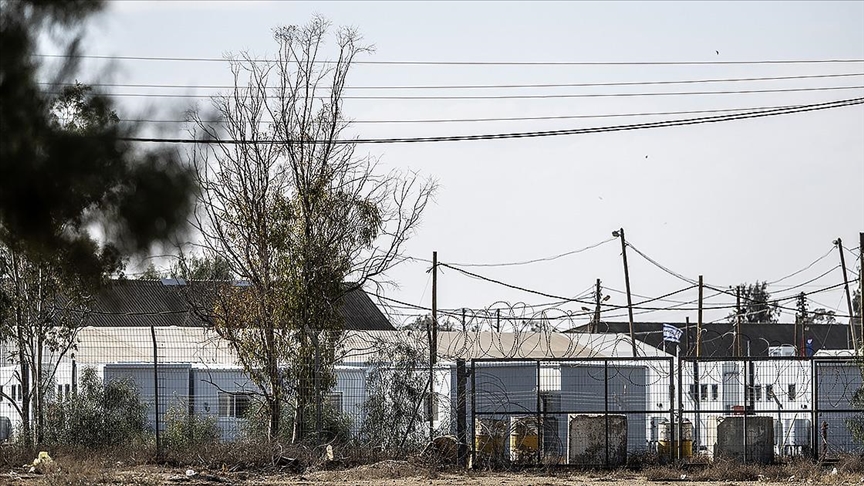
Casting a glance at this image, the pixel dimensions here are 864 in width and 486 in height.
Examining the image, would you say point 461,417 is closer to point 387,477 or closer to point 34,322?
point 387,477

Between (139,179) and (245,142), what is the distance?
50.6 ft

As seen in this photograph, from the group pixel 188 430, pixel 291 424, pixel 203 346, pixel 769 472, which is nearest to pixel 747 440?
pixel 769 472

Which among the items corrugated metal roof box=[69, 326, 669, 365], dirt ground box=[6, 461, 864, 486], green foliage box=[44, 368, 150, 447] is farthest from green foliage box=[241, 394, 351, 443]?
green foliage box=[44, 368, 150, 447]

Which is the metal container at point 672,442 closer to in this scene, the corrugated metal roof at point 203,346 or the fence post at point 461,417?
the corrugated metal roof at point 203,346

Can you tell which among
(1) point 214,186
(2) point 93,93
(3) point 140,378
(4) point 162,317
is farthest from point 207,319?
(4) point 162,317

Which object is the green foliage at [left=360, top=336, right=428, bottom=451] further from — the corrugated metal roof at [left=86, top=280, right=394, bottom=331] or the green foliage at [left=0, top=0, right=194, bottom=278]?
the corrugated metal roof at [left=86, top=280, right=394, bottom=331]

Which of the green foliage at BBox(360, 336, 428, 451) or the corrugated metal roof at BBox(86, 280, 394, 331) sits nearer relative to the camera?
the green foliage at BBox(360, 336, 428, 451)

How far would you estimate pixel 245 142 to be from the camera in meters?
22.0

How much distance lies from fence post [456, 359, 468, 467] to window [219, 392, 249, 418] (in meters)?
4.80

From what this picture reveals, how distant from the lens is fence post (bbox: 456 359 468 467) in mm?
19719

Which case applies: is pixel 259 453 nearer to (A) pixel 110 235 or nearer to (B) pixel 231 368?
(B) pixel 231 368

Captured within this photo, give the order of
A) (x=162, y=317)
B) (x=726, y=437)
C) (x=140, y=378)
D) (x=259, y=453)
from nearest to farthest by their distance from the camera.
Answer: (x=259, y=453), (x=726, y=437), (x=140, y=378), (x=162, y=317)

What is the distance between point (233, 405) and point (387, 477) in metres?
6.86

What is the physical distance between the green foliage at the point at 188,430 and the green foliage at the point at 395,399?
2983 millimetres
